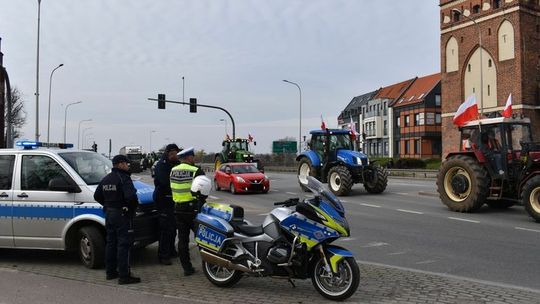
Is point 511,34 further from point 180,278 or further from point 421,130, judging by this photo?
point 180,278

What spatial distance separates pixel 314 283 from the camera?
19.3ft

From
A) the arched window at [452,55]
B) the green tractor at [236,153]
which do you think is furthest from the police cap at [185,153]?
the arched window at [452,55]

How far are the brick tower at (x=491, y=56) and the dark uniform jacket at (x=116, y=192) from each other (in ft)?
130

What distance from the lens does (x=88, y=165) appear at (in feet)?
26.3

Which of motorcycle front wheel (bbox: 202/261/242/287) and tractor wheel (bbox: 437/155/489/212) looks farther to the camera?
tractor wheel (bbox: 437/155/489/212)

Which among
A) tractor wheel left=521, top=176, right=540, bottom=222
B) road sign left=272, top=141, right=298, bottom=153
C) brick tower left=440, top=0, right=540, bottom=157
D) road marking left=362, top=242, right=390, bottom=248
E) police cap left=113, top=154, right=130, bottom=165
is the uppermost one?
brick tower left=440, top=0, right=540, bottom=157

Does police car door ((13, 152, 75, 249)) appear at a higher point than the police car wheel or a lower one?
higher

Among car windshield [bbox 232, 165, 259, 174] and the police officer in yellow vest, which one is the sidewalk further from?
car windshield [bbox 232, 165, 259, 174]

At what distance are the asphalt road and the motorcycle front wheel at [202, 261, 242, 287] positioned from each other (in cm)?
254

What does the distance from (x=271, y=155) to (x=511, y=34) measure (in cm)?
3634

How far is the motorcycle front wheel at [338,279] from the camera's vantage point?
5.66m

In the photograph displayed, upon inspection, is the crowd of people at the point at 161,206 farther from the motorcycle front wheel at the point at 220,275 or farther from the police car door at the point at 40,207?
the police car door at the point at 40,207

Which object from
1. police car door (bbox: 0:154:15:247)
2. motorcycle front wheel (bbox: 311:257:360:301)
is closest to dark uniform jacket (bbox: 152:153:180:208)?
police car door (bbox: 0:154:15:247)

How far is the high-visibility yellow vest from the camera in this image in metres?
6.98
